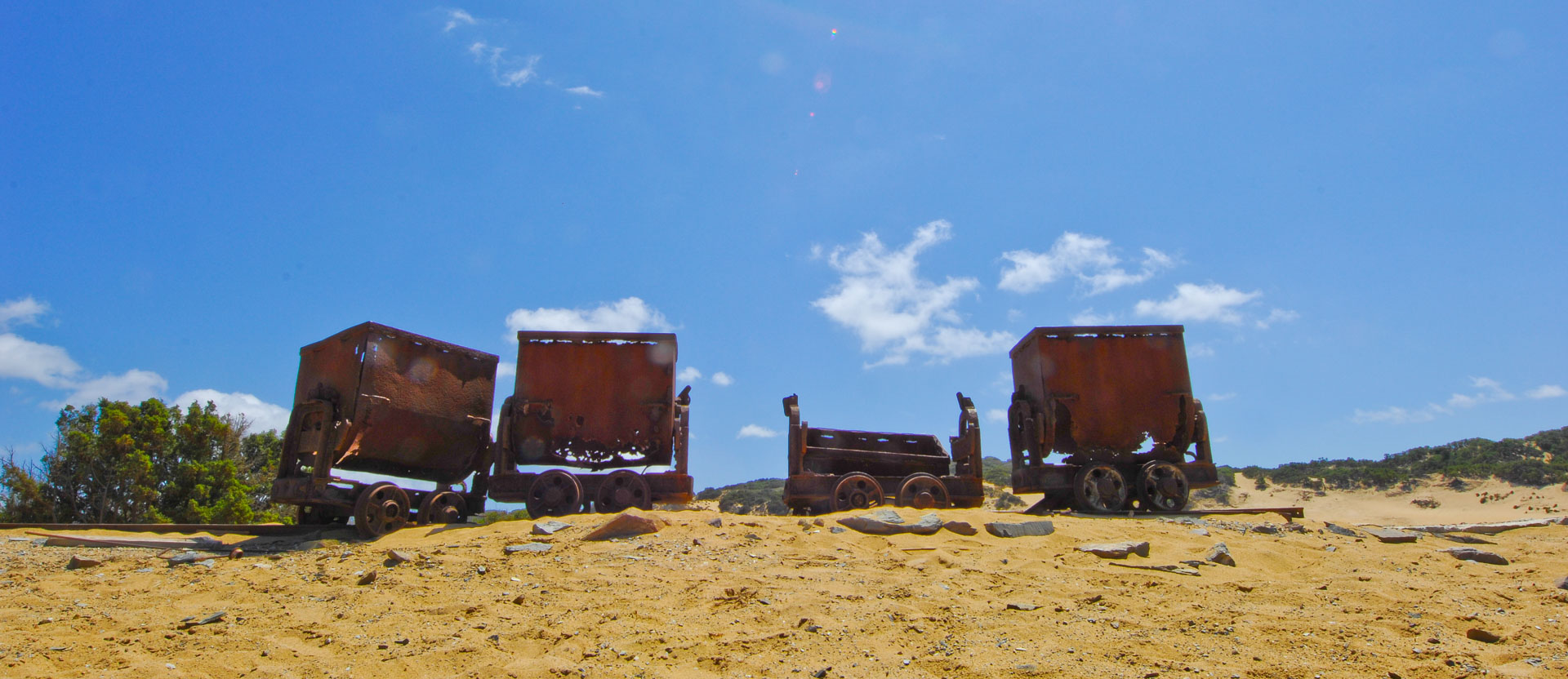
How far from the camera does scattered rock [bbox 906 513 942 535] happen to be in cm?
689

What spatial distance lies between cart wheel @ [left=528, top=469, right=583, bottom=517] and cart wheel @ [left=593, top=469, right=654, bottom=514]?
0.25m

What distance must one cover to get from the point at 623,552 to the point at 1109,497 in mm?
6840

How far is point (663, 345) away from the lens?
1067 centimetres

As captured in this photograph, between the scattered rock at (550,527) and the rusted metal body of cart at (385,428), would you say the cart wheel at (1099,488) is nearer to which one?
the scattered rock at (550,527)

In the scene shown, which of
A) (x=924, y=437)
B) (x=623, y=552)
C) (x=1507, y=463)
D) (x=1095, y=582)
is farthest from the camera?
(x=1507, y=463)

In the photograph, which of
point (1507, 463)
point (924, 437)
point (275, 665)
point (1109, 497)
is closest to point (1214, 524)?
point (1109, 497)

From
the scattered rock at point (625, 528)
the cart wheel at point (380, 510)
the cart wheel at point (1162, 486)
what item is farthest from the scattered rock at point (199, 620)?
the cart wheel at point (1162, 486)

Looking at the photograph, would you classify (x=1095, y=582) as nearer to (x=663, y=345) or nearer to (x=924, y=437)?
(x=924, y=437)

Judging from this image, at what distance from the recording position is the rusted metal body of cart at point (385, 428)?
8586 mm

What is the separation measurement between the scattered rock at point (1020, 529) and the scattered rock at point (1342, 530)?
327cm

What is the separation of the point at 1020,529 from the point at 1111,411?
4.55 meters

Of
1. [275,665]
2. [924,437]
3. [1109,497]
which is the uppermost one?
[924,437]

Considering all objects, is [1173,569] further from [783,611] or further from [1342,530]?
[1342,530]

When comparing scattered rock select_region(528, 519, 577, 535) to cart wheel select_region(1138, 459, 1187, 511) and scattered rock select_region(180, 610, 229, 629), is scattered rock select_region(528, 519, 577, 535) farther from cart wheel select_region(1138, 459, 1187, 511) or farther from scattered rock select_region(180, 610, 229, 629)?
cart wheel select_region(1138, 459, 1187, 511)
